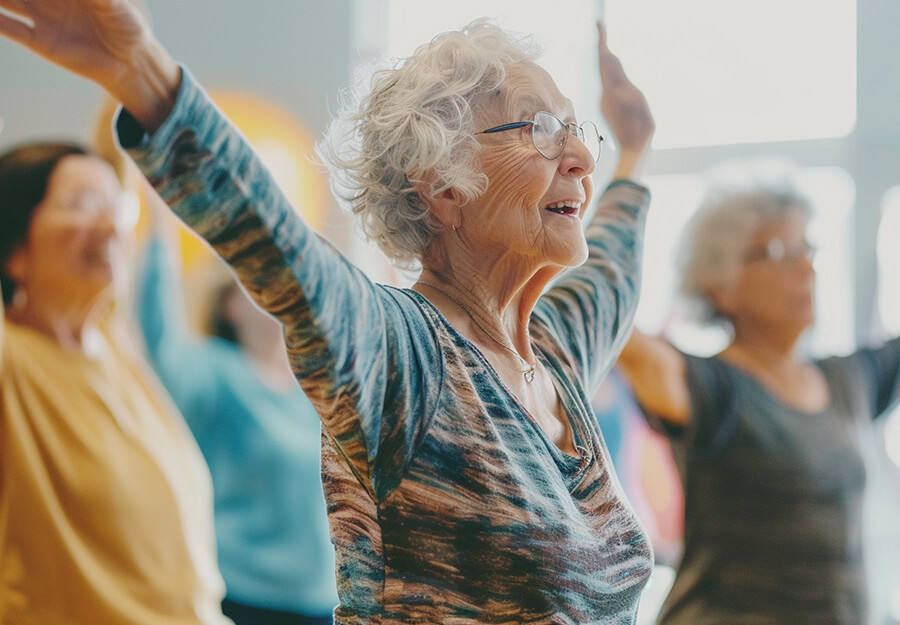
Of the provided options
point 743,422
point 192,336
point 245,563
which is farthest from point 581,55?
point 245,563

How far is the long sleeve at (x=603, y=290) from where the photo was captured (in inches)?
53.3

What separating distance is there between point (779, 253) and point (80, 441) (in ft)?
5.92

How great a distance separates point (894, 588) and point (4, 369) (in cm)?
315

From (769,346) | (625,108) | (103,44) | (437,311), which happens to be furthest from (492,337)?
(769,346)

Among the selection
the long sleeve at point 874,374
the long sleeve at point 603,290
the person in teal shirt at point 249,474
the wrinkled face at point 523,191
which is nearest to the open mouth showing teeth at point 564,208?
the wrinkled face at point 523,191

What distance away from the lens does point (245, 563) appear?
9.83 ft

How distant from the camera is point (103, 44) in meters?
0.77

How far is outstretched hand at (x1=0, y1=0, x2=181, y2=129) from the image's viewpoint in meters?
0.77

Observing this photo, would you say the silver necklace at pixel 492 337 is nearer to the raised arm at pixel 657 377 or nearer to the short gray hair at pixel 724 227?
the raised arm at pixel 657 377

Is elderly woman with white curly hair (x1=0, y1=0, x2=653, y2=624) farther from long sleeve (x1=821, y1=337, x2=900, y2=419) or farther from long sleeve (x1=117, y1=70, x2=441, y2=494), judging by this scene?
long sleeve (x1=821, y1=337, x2=900, y2=419)

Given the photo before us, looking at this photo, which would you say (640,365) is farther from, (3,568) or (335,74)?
(335,74)

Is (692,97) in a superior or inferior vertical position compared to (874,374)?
superior

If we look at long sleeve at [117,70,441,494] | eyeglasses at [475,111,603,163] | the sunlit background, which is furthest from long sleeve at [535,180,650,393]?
the sunlit background

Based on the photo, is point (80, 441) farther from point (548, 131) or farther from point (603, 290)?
point (548, 131)
